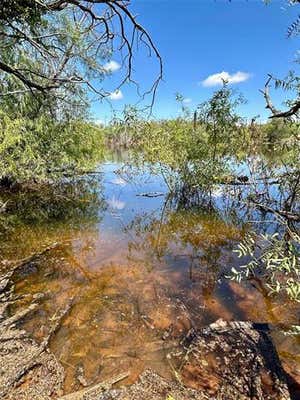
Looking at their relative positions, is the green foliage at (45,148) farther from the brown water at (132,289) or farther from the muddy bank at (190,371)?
the muddy bank at (190,371)

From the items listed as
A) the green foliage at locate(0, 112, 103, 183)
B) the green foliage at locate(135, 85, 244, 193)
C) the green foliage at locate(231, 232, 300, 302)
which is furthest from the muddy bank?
the green foliage at locate(135, 85, 244, 193)

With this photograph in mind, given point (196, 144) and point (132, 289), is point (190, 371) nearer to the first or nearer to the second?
point (132, 289)

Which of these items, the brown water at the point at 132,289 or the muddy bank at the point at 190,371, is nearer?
the muddy bank at the point at 190,371

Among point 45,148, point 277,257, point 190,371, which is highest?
point 45,148

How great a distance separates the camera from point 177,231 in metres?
7.82

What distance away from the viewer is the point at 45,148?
1094 cm

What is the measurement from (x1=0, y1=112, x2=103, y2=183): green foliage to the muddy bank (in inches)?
207

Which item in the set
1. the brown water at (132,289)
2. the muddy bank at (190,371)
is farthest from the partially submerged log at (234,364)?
the brown water at (132,289)

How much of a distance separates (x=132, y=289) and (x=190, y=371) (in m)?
1.98

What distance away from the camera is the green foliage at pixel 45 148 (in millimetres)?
8016

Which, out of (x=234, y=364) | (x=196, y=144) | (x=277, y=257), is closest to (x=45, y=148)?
(x=196, y=144)

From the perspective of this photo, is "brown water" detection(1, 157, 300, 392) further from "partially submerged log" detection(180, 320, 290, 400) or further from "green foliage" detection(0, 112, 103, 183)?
"green foliage" detection(0, 112, 103, 183)

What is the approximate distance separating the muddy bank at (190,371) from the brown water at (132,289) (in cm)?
13

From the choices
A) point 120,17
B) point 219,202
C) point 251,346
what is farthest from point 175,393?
point 219,202
